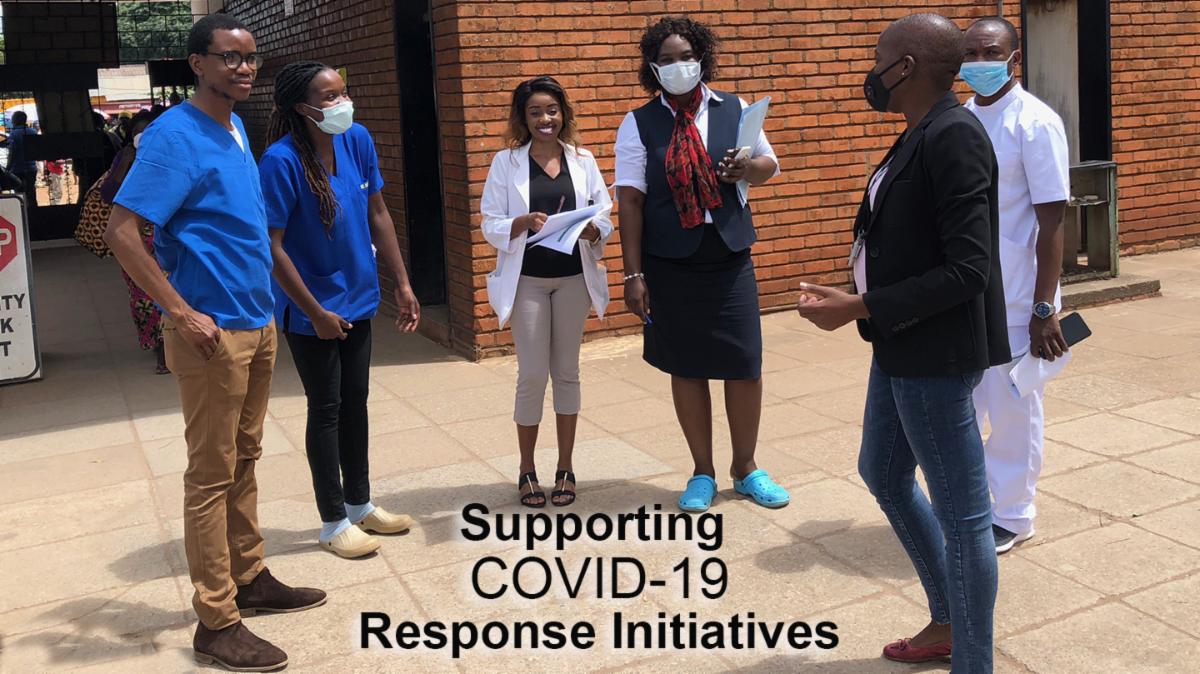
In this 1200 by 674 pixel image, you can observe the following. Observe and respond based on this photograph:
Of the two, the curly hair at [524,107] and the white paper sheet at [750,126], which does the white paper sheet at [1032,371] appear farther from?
the curly hair at [524,107]

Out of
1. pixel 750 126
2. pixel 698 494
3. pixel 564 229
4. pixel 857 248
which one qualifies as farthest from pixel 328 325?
pixel 857 248

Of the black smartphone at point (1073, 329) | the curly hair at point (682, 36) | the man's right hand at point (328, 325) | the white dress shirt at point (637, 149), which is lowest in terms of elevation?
the black smartphone at point (1073, 329)

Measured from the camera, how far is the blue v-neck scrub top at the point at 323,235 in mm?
4137

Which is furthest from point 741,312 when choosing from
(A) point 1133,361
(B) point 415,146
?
(B) point 415,146

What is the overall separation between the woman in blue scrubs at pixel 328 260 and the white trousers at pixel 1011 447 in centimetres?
230

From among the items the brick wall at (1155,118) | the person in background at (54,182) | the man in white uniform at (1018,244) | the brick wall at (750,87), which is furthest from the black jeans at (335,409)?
the person in background at (54,182)

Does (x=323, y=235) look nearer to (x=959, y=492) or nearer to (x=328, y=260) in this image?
(x=328, y=260)

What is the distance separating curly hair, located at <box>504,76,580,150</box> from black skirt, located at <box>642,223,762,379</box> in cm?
66

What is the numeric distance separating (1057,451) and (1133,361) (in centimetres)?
196

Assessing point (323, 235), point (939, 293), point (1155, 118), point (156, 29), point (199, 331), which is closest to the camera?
point (939, 293)

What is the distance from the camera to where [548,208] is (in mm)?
4816

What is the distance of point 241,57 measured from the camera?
3.54m

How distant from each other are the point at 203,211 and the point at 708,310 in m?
2.16

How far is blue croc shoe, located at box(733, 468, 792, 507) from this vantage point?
4.77 meters
